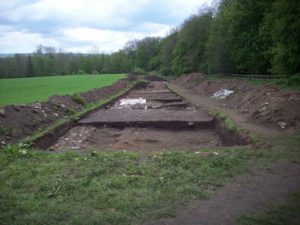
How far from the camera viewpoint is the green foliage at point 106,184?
6066 mm

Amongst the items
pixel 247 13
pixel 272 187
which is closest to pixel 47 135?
pixel 272 187

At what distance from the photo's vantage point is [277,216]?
5.75m

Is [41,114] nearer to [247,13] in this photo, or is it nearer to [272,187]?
[272,187]

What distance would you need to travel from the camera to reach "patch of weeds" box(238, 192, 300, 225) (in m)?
5.56

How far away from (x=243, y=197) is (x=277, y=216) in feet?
3.72

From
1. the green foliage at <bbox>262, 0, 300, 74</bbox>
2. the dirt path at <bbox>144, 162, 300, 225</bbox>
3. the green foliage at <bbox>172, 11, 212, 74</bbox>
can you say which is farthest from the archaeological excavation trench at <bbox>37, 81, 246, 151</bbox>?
the green foliage at <bbox>172, 11, 212, 74</bbox>

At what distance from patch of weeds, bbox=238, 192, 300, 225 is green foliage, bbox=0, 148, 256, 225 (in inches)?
50.1

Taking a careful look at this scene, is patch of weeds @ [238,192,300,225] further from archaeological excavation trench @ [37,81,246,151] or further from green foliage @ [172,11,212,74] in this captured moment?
green foliage @ [172,11,212,74]

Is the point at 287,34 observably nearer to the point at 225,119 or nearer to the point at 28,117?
the point at 225,119

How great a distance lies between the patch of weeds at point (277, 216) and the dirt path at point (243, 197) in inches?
7.2

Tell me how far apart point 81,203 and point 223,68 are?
4481 centimetres

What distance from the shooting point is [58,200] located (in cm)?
671

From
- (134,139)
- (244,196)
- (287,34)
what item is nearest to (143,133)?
(134,139)

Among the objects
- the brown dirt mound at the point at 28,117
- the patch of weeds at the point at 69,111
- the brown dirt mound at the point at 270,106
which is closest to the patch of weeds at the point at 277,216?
the brown dirt mound at the point at 270,106
